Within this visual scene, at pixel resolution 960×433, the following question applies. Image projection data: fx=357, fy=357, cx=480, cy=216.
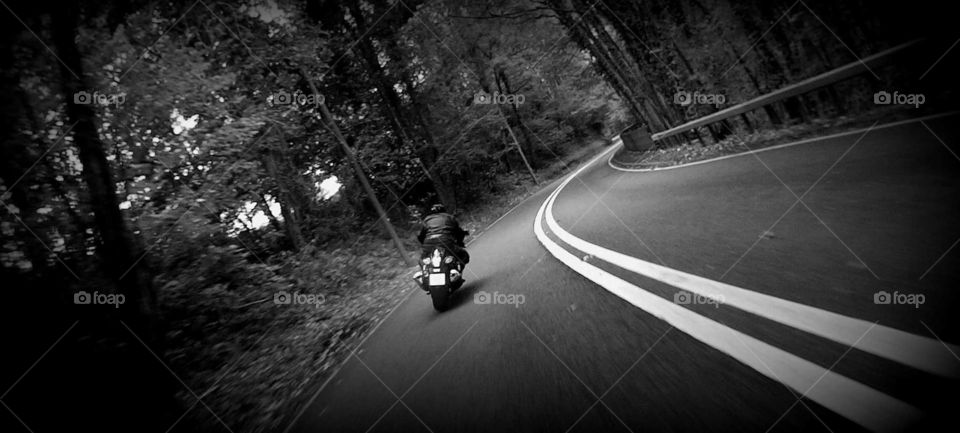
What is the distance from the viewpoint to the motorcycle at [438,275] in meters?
6.02

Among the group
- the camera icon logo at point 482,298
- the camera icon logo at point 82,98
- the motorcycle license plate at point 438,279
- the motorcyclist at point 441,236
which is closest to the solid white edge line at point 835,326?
the camera icon logo at point 482,298

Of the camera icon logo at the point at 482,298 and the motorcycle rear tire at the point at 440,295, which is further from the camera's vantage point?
the motorcycle rear tire at the point at 440,295

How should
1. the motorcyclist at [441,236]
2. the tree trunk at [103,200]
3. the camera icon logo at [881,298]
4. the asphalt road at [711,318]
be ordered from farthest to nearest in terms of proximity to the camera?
1. the motorcyclist at [441,236]
2. the tree trunk at [103,200]
3. the camera icon logo at [881,298]
4. the asphalt road at [711,318]

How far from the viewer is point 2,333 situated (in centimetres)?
502

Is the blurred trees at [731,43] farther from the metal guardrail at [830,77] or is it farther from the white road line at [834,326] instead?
the white road line at [834,326]

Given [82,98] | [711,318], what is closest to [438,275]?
[711,318]

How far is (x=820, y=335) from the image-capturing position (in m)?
2.07

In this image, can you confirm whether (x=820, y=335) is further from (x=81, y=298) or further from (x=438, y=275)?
(x=81, y=298)

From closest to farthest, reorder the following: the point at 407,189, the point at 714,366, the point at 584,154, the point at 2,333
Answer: the point at 714,366 → the point at 2,333 → the point at 407,189 → the point at 584,154

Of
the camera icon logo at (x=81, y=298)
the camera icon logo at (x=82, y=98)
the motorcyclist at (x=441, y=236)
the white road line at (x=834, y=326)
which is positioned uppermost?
the camera icon logo at (x=82, y=98)

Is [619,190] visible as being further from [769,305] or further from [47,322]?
[47,322]

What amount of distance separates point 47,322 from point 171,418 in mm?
2349

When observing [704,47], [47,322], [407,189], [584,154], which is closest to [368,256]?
[407,189]

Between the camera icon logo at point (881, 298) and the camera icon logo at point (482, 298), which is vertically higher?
the camera icon logo at point (482, 298)
